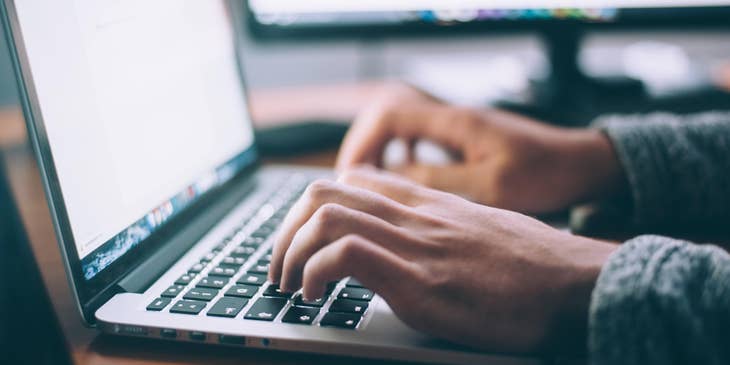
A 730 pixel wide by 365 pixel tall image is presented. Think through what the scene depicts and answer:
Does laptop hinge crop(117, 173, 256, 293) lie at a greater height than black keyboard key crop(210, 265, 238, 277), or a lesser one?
greater

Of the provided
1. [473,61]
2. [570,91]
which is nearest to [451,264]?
[570,91]

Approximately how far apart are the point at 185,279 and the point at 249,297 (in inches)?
2.1

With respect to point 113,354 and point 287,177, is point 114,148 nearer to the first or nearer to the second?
point 113,354

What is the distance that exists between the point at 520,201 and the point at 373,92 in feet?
1.71

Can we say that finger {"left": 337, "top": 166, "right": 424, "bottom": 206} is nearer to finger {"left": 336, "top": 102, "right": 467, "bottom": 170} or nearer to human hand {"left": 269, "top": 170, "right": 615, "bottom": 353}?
human hand {"left": 269, "top": 170, "right": 615, "bottom": 353}

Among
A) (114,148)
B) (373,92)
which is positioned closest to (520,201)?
(114,148)

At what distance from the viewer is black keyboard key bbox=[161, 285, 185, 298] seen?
40 cm

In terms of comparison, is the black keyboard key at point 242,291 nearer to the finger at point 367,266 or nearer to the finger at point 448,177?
the finger at point 367,266

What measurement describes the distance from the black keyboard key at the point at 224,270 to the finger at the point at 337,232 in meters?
0.07

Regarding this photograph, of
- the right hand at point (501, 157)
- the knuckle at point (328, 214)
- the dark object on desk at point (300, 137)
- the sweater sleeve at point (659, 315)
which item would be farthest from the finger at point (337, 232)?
the dark object on desk at point (300, 137)

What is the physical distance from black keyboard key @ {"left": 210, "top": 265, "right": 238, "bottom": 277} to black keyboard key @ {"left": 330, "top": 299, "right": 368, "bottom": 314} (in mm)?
83

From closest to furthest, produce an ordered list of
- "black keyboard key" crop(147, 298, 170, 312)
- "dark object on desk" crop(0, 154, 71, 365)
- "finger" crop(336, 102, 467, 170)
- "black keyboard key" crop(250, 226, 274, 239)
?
"dark object on desk" crop(0, 154, 71, 365)
"black keyboard key" crop(147, 298, 170, 312)
"black keyboard key" crop(250, 226, 274, 239)
"finger" crop(336, 102, 467, 170)

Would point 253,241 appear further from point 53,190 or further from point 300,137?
point 300,137

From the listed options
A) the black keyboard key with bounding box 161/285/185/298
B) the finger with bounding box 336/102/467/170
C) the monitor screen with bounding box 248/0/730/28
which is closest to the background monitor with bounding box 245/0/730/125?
the monitor screen with bounding box 248/0/730/28
